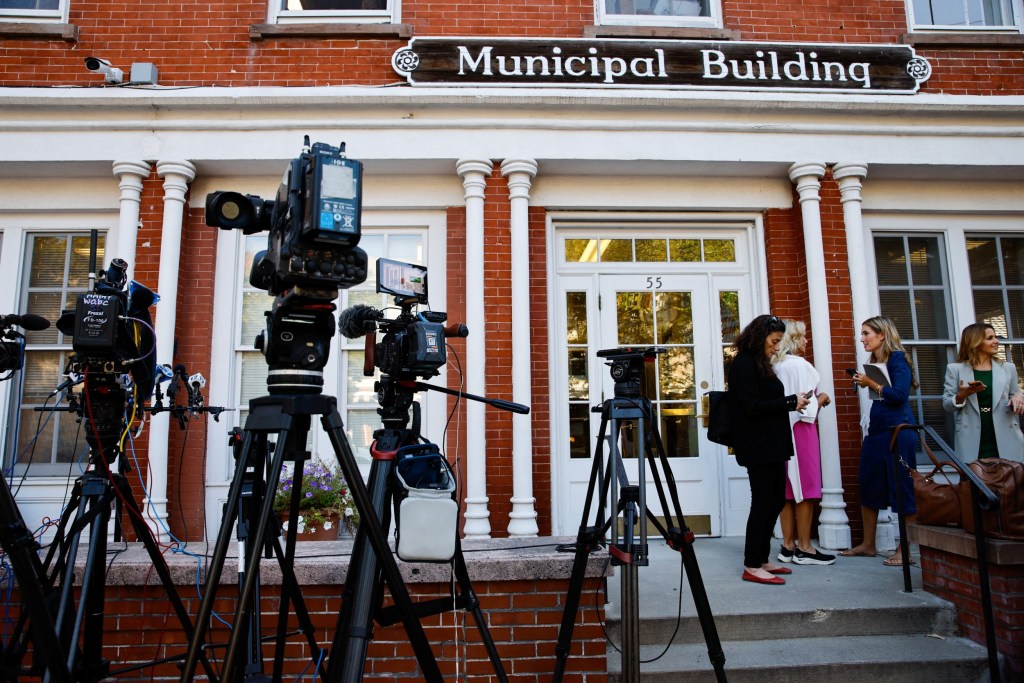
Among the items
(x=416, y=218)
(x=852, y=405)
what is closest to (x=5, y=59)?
(x=416, y=218)

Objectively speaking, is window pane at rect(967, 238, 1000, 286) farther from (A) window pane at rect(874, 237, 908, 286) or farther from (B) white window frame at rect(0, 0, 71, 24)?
(B) white window frame at rect(0, 0, 71, 24)

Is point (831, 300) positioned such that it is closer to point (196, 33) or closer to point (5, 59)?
point (196, 33)

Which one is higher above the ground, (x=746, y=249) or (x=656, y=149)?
(x=656, y=149)

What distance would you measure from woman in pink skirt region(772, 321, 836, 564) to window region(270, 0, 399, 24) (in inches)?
160

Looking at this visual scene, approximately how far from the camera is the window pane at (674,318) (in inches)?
208

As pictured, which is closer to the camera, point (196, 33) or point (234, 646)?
point (234, 646)

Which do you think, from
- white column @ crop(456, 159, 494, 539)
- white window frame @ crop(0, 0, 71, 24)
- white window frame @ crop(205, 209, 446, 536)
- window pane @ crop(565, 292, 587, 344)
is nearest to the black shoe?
white column @ crop(456, 159, 494, 539)

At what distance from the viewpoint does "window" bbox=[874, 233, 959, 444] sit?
5406 mm

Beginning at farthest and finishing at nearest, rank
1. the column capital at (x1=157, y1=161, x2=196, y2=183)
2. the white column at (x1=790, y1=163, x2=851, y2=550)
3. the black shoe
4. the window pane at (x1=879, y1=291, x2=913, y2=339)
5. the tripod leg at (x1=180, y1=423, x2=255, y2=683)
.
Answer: the window pane at (x1=879, y1=291, x2=913, y2=339) → the column capital at (x1=157, y1=161, x2=196, y2=183) → the white column at (x1=790, y1=163, x2=851, y2=550) → the black shoe → the tripod leg at (x1=180, y1=423, x2=255, y2=683)

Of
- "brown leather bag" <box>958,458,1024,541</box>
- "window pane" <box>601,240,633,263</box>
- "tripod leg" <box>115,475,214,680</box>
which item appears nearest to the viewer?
"tripod leg" <box>115,475,214,680</box>

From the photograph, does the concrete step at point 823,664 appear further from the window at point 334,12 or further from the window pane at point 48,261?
the window pane at point 48,261

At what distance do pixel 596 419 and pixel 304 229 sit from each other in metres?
3.72

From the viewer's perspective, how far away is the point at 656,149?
493cm

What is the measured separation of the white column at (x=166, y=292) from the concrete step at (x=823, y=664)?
3.31 meters
